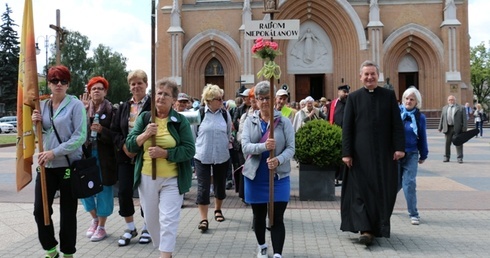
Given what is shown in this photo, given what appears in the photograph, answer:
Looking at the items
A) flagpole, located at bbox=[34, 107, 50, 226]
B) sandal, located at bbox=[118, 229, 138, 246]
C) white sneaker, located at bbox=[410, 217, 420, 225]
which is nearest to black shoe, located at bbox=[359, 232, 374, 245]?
white sneaker, located at bbox=[410, 217, 420, 225]

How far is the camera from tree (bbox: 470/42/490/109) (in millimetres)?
67375

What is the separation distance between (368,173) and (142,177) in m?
→ 2.82

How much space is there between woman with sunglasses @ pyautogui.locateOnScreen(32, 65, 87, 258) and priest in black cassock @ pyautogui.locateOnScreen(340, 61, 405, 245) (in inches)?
129

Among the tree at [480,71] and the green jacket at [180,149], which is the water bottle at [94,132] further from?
the tree at [480,71]

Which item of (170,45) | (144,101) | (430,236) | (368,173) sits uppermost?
(170,45)

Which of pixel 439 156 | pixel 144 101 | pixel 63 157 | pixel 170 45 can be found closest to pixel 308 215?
pixel 144 101

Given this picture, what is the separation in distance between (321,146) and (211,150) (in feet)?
8.03

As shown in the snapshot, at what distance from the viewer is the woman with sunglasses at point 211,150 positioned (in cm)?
673

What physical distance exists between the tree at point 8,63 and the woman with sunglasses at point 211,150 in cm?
6322

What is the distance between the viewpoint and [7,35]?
6738cm

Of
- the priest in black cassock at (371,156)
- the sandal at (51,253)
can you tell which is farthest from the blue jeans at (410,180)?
the sandal at (51,253)

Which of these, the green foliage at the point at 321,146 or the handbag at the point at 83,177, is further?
the green foliage at the point at 321,146

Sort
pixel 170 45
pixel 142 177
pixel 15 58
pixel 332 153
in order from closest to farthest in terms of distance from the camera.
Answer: pixel 142 177 < pixel 332 153 < pixel 170 45 < pixel 15 58

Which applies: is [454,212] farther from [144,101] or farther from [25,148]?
[25,148]
